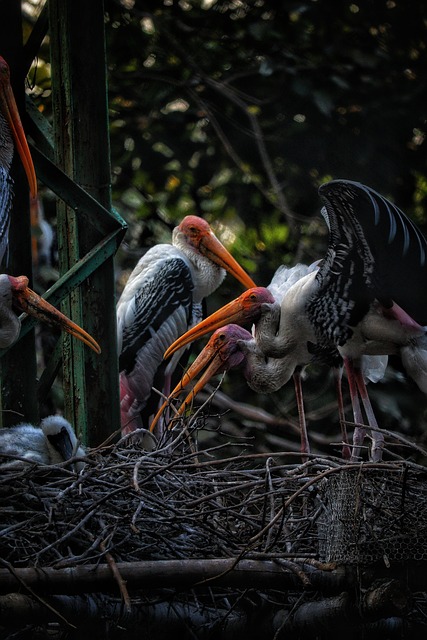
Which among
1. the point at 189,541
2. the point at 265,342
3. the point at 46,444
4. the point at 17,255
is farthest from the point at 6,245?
the point at 189,541

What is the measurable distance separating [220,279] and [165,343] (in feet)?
1.76

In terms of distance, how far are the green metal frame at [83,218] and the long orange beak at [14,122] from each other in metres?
0.05

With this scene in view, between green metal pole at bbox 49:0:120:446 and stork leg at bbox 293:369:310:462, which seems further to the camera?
stork leg at bbox 293:369:310:462

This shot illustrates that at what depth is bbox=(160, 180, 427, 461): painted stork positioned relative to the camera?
589 cm

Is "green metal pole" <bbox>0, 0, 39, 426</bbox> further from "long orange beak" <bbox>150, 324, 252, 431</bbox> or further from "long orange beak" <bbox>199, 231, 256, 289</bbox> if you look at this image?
"long orange beak" <bbox>199, 231, 256, 289</bbox>

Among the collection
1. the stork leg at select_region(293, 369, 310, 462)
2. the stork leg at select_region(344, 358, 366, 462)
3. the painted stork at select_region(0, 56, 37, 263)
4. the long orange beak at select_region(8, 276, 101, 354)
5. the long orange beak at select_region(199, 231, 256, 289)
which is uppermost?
the painted stork at select_region(0, 56, 37, 263)

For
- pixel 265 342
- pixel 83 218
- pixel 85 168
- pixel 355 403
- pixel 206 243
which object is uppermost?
pixel 85 168

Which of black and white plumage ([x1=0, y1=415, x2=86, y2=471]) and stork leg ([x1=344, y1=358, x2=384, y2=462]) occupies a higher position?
black and white plumage ([x1=0, y1=415, x2=86, y2=471])

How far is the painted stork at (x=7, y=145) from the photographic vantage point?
238 inches

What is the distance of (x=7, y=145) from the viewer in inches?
241

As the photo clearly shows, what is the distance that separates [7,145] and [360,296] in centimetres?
174

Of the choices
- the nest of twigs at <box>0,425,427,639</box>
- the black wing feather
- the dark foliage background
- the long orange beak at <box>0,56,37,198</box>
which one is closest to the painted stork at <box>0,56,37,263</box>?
the long orange beak at <box>0,56,37,198</box>

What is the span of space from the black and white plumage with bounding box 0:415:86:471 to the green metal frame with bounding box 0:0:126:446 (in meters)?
0.53

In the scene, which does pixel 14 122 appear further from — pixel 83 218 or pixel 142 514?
pixel 142 514
